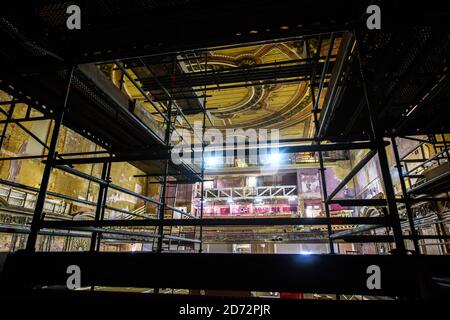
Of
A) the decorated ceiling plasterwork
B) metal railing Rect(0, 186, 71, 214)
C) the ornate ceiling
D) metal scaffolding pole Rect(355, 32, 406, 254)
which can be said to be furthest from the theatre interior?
metal railing Rect(0, 186, 71, 214)

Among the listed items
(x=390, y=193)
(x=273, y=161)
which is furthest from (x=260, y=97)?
(x=390, y=193)

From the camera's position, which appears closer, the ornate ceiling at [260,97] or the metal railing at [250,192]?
the ornate ceiling at [260,97]

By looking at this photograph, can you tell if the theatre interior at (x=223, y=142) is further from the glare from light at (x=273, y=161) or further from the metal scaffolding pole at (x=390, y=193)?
the glare from light at (x=273, y=161)

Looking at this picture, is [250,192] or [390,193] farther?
[250,192]

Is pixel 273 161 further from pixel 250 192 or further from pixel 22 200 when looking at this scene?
pixel 22 200

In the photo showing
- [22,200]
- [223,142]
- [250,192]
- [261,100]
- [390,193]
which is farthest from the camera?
[250,192]

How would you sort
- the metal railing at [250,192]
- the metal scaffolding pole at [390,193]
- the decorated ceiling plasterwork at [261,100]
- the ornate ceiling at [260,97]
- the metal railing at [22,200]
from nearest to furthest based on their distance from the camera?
the metal scaffolding pole at [390,193]
the ornate ceiling at [260,97]
the decorated ceiling plasterwork at [261,100]
the metal railing at [22,200]
the metal railing at [250,192]

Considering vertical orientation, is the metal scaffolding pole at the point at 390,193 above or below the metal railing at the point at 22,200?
below

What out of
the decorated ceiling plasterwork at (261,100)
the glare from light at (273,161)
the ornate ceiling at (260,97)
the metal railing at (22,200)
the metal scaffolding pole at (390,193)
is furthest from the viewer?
the glare from light at (273,161)

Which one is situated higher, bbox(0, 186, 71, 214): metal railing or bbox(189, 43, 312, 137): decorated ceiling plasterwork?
bbox(189, 43, 312, 137): decorated ceiling plasterwork

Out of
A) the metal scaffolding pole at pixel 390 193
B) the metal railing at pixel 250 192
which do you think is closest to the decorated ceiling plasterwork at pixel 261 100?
the metal railing at pixel 250 192

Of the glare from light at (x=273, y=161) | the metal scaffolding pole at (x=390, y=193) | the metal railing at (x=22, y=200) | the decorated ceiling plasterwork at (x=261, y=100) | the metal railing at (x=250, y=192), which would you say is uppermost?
the decorated ceiling plasterwork at (x=261, y=100)

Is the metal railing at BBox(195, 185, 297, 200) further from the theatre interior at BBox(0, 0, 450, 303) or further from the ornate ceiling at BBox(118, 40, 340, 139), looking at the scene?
the theatre interior at BBox(0, 0, 450, 303)
